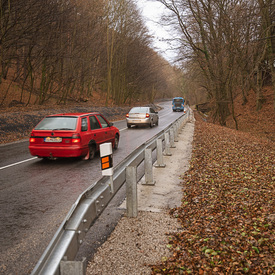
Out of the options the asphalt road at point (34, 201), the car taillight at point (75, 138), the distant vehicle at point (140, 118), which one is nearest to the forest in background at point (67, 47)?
the distant vehicle at point (140, 118)

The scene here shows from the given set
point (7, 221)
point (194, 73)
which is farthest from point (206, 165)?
point (194, 73)

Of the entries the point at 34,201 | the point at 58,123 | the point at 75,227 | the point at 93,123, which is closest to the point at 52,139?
the point at 58,123

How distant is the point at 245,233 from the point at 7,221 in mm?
3757

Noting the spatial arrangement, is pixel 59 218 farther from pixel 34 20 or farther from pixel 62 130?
pixel 34 20

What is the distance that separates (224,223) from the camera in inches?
177

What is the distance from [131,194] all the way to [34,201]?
2.14 meters

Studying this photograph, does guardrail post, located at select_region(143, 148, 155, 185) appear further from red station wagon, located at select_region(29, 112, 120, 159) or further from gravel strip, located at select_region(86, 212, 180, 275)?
red station wagon, located at select_region(29, 112, 120, 159)

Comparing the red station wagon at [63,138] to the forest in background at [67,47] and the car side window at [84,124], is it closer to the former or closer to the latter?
the car side window at [84,124]

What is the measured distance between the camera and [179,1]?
2280cm

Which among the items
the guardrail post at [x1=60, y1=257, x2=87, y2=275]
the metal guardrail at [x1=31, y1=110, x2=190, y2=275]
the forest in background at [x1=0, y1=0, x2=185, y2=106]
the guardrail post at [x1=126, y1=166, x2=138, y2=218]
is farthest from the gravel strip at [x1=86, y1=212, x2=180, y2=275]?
the forest in background at [x1=0, y1=0, x2=185, y2=106]

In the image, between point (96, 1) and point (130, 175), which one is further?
point (96, 1)

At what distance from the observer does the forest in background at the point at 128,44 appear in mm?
17281

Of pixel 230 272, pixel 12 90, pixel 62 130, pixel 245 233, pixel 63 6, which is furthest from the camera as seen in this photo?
pixel 12 90

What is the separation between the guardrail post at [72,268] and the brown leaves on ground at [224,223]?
4.53 ft
